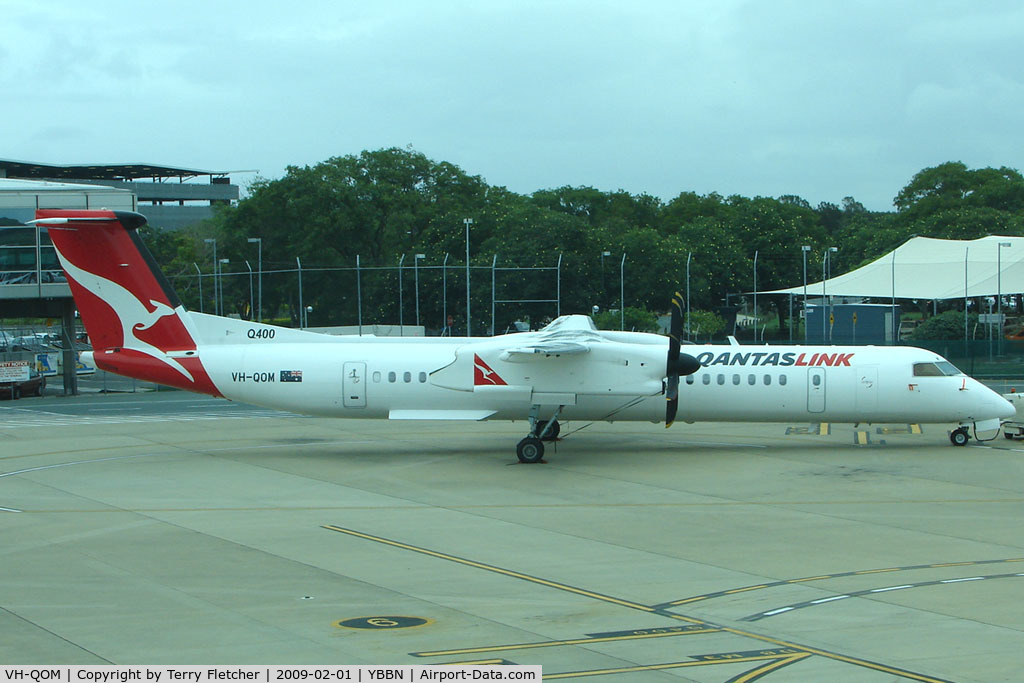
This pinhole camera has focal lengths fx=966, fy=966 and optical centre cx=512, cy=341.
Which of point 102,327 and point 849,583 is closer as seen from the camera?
point 849,583

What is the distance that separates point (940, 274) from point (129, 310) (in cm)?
4928

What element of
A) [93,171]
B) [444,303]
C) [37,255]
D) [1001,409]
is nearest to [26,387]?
[37,255]

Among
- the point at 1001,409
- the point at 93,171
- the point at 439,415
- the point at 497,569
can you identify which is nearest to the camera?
the point at 497,569

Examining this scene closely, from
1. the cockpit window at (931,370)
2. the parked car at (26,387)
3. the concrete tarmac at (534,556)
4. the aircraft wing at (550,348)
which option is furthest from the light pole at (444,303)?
the cockpit window at (931,370)

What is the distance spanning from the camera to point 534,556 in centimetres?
1563

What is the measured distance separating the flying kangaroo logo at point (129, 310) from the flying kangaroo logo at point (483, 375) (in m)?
7.70

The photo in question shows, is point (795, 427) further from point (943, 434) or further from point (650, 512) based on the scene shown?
point (650, 512)

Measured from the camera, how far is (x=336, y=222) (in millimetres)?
76000

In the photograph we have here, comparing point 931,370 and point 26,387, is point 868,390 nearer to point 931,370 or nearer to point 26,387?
point 931,370

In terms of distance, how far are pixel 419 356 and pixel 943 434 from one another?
1627 centimetres

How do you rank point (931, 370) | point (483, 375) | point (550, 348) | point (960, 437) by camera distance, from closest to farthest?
point (550, 348), point (483, 375), point (931, 370), point (960, 437)

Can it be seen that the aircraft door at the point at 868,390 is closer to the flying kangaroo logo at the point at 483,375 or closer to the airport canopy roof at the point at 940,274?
the flying kangaroo logo at the point at 483,375

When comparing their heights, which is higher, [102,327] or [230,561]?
[102,327]

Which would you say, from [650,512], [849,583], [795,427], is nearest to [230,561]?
[650,512]
